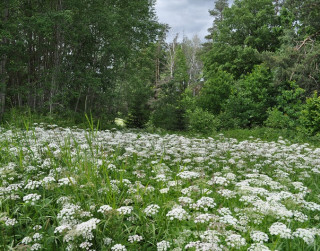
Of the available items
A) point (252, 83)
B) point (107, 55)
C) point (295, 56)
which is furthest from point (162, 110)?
point (295, 56)

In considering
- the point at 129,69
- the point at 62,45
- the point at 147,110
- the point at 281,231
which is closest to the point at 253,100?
the point at 147,110

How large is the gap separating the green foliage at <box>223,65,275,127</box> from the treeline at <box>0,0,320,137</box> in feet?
0.29

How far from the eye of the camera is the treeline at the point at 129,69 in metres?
14.4

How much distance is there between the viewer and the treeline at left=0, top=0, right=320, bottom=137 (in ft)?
47.3

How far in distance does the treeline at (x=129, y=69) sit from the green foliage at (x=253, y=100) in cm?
9

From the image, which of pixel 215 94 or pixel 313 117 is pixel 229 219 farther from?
pixel 215 94

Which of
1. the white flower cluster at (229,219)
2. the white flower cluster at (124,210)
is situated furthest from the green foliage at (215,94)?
the white flower cluster at (124,210)

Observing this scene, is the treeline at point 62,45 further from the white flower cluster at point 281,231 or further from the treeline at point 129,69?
the white flower cluster at point 281,231

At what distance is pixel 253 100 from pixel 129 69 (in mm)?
13359

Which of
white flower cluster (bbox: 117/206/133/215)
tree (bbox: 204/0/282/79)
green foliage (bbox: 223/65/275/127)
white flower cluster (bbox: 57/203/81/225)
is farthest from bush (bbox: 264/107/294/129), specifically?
white flower cluster (bbox: 57/203/81/225)

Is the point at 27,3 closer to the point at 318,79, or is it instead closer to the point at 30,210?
the point at 30,210

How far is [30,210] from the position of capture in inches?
128

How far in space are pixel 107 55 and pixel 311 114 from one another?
52.8 feet

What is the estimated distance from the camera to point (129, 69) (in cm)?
2575
